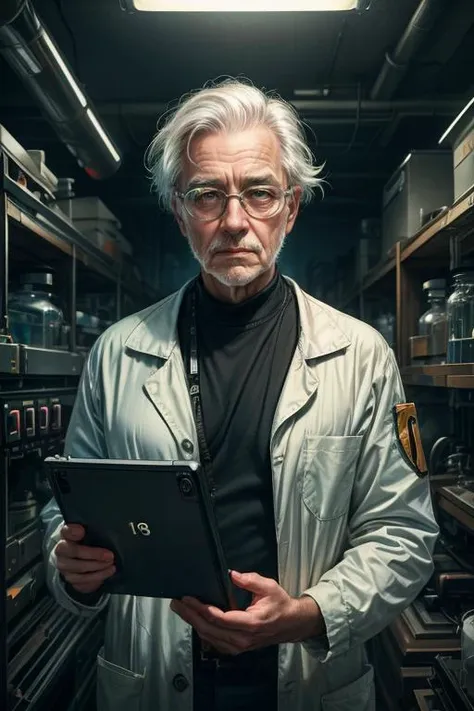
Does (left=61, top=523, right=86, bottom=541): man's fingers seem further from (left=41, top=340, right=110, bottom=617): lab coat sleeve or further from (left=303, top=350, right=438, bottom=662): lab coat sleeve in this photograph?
(left=303, top=350, right=438, bottom=662): lab coat sleeve

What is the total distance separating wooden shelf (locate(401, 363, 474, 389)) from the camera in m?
1.84

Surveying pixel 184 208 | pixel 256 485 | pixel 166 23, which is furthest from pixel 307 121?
pixel 256 485

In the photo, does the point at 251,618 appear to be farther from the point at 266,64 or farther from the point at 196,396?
the point at 266,64

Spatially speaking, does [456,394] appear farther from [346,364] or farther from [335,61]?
[335,61]

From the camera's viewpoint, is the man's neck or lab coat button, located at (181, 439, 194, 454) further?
the man's neck

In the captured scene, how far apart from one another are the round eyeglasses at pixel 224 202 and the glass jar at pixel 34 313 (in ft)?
3.82

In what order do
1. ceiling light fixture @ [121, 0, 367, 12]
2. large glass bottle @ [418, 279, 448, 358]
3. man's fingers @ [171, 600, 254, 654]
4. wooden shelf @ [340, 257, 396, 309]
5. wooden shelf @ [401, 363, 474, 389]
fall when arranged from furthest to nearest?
1. wooden shelf @ [340, 257, 396, 309]
2. large glass bottle @ [418, 279, 448, 358]
3. ceiling light fixture @ [121, 0, 367, 12]
4. wooden shelf @ [401, 363, 474, 389]
5. man's fingers @ [171, 600, 254, 654]

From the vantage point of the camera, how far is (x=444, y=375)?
2.11 meters

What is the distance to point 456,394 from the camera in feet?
9.21

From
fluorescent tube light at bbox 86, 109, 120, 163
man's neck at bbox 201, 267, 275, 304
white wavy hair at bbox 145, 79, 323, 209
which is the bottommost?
man's neck at bbox 201, 267, 275, 304

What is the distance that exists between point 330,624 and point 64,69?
2.27m

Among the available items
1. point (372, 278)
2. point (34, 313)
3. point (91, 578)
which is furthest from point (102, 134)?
point (91, 578)

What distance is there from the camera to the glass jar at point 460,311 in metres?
2.10

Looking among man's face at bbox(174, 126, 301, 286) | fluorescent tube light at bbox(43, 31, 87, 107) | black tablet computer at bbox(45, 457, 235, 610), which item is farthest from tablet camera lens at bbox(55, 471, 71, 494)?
fluorescent tube light at bbox(43, 31, 87, 107)
